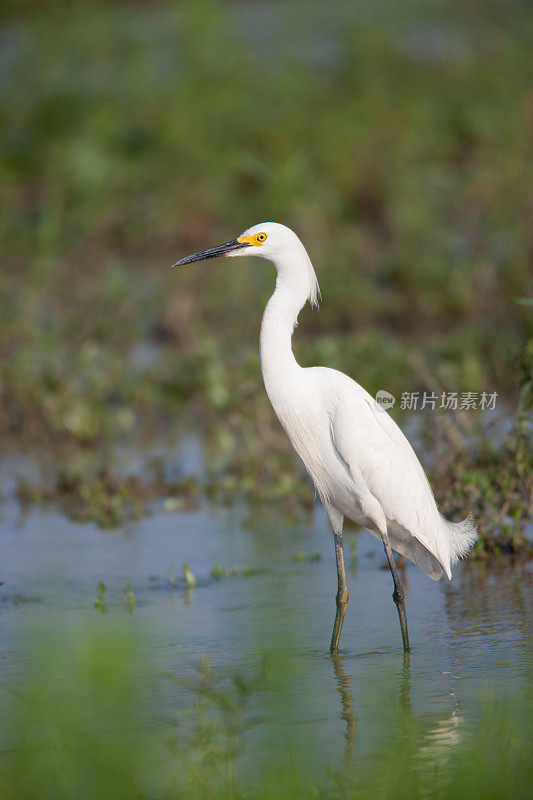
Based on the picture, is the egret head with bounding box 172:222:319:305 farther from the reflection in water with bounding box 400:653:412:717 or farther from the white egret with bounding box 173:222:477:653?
the reflection in water with bounding box 400:653:412:717

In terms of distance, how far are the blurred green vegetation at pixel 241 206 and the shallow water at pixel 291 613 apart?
1.28 feet

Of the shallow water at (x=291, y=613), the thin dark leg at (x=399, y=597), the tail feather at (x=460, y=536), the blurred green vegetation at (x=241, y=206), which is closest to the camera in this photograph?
the shallow water at (x=291, y=613)

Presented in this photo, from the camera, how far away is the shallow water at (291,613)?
3627 millimetres

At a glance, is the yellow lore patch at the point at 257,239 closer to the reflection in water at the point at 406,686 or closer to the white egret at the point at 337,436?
the white egret at the point at 337,436

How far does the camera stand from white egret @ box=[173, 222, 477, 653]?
421 cm

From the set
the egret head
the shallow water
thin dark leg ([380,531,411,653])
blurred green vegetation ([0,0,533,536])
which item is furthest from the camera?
blurred green vegetation ([0,0,533,536])

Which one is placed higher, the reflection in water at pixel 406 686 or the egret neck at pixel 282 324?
the egret neck at pixel 282 324

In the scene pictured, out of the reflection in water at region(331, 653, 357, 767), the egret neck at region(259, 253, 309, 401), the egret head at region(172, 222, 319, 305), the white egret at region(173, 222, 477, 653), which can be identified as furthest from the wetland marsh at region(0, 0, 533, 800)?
the egret head at region(172, 222, 319, 305)

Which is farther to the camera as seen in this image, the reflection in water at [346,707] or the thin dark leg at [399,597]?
the thin dark leg at [399,597]

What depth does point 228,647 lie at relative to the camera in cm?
430

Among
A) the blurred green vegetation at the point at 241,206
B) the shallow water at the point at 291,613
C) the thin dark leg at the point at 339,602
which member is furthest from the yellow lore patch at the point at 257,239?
the shallow water at the point at 291,613

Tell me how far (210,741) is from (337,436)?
1617mm

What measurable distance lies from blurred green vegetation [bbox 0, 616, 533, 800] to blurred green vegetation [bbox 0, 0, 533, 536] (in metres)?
1.78

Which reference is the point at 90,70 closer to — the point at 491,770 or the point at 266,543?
the point at 266,543
